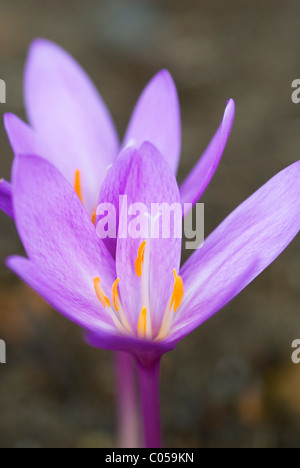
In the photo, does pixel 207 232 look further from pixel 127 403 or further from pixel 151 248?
pixel 151 248

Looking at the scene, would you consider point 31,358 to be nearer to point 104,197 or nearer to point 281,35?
point 104,197

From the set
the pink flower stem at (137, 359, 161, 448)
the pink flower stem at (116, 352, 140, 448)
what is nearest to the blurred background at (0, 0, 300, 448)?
the pink flower stem at (116, 352, 140, 448)

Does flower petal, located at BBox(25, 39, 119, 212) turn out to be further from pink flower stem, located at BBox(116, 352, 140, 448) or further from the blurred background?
the blurred background

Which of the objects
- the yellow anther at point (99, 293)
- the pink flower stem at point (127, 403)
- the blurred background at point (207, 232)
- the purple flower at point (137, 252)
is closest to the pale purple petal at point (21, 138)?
the purple flower at point (137, 252)

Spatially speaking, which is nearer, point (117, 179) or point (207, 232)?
point (117, 179)

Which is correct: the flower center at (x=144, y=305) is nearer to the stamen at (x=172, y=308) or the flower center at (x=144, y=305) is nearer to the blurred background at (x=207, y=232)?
the stamen at (x=172, y=308)

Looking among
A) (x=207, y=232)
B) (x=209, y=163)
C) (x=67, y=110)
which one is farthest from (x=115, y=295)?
(x=207, y=232)

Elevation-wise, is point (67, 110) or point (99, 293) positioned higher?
point (67, 110)
